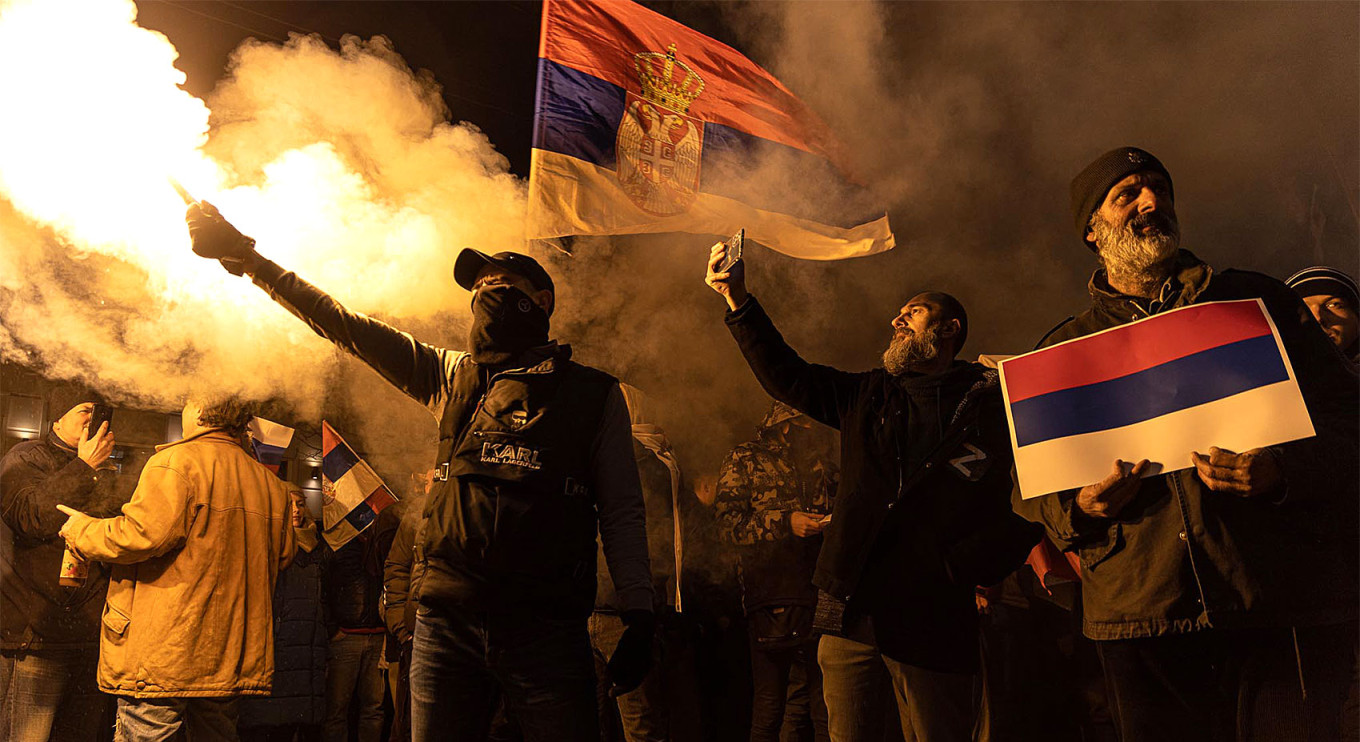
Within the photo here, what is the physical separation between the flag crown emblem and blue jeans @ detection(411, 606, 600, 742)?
4.07m

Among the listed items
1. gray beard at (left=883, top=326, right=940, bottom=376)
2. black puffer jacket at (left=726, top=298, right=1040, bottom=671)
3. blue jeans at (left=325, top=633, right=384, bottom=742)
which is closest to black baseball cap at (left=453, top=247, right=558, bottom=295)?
black puffer jacket at (left=726, top=298, right=1040, bottom=671)

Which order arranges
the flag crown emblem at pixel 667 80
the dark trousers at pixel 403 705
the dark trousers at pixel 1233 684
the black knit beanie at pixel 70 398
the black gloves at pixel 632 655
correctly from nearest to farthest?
the dark trousers at pixel 1233 684 < the black gloves at pixel 632 655 < the black knit beanie at pixel 70 398 < the dark trousers at pixel 403 705 < the flag crown emblem at pixel 667 80

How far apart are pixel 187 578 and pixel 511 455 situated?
1922mm

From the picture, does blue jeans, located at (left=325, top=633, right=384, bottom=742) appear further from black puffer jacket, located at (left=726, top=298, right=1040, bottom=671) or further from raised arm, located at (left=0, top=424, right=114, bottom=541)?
black puffer jacket, located at (left=726, top=298, right=1040, bottom=671)

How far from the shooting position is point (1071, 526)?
209cm

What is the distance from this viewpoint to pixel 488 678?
2271 mm

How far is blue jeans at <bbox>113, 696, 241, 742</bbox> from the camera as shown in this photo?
3229mm

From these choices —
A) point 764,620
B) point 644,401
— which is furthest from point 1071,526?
→ point 644,401

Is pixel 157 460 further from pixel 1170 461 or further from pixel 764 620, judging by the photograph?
pixel 1170 461

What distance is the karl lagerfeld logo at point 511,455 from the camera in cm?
232

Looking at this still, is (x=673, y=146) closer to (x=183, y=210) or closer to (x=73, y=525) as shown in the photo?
(x=183, y=210)

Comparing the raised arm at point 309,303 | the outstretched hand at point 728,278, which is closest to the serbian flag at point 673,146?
the outstretched hand at point 728,278

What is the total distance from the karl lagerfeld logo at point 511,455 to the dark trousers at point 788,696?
238 centimetres

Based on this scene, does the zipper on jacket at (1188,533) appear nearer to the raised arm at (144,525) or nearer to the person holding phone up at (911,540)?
the person holding phone up at (911,540)
